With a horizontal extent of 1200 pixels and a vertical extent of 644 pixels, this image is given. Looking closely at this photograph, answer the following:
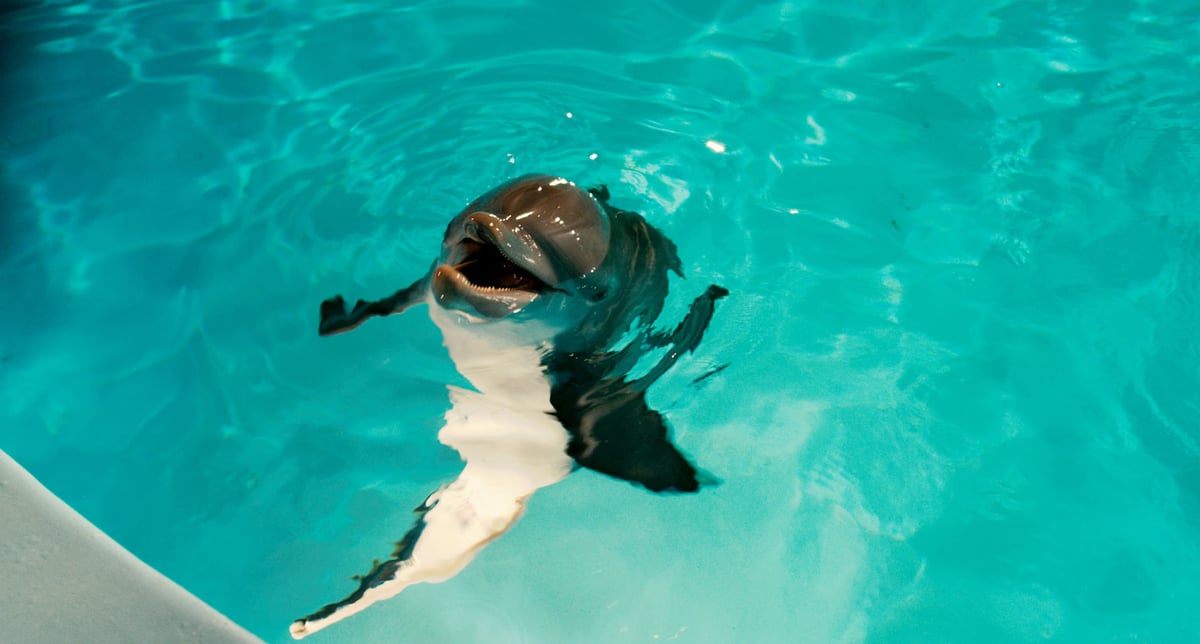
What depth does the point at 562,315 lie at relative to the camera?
433 centimetres

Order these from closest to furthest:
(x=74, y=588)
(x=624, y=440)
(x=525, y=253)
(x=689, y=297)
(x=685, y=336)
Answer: (x=74, y=588) → (x=525, y=253) → (x=624, y=440) → (x=685, y=336) → (x=689, y=297)

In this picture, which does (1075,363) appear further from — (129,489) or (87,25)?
(87,25)

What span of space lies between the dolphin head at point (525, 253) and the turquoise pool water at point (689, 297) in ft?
2.15

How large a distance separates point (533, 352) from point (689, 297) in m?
0.95

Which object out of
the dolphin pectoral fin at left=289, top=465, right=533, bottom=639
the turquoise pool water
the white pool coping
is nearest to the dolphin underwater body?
the dolphin pectoral fin at left=289, top=465, right=533, bottom=639

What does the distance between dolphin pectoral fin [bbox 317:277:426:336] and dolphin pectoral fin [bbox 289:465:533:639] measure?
938mm

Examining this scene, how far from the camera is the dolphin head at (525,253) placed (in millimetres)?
3930

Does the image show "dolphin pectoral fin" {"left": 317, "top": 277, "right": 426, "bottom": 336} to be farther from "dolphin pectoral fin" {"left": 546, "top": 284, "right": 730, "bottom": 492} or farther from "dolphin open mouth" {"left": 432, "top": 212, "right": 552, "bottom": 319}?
"dolphin pectoral fin" {"left": 546, "top": 284, "right": 730, "bottom": 492}

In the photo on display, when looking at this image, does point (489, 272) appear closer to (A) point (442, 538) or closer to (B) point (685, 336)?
(B) point (685, 336)

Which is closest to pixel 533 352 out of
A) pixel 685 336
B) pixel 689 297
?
pixel 685 336

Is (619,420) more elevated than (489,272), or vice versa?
(489,272)

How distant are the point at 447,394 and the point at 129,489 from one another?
149 centimetres

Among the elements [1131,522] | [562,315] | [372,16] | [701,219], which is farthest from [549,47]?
[1131,522]

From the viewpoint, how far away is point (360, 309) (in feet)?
15.6
